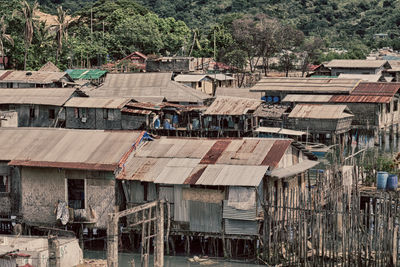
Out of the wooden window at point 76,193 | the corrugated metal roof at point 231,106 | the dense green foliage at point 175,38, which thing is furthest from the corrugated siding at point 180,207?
the dense green foliage at point 175,38

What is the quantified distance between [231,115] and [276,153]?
1814 centimetres

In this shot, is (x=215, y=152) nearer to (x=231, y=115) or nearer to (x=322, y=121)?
(x=231, y=115)

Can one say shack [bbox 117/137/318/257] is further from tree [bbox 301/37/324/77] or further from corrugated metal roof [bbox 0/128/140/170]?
tree [bbox 301/37/324/77]

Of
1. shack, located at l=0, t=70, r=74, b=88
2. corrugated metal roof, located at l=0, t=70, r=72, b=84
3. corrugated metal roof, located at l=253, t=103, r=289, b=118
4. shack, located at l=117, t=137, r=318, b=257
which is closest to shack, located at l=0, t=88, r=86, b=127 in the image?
shack, located at l=0, t=70, r=74, b=88

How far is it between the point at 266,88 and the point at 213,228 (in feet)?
86.8

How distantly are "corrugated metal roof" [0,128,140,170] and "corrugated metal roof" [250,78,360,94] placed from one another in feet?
77.9

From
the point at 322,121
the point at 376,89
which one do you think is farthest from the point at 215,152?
the point at 376,89

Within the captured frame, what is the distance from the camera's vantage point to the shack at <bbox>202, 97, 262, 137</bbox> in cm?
4319

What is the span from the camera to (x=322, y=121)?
44.5 metres

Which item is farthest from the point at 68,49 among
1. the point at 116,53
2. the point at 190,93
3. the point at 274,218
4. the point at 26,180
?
the point at 274,218

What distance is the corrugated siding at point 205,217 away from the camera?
24.4m

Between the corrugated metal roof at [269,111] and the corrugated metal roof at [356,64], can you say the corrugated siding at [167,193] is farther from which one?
the corrugated metal roof at [356,64]

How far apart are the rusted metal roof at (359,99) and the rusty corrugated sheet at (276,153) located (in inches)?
873

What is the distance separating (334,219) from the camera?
2305 centimetres
